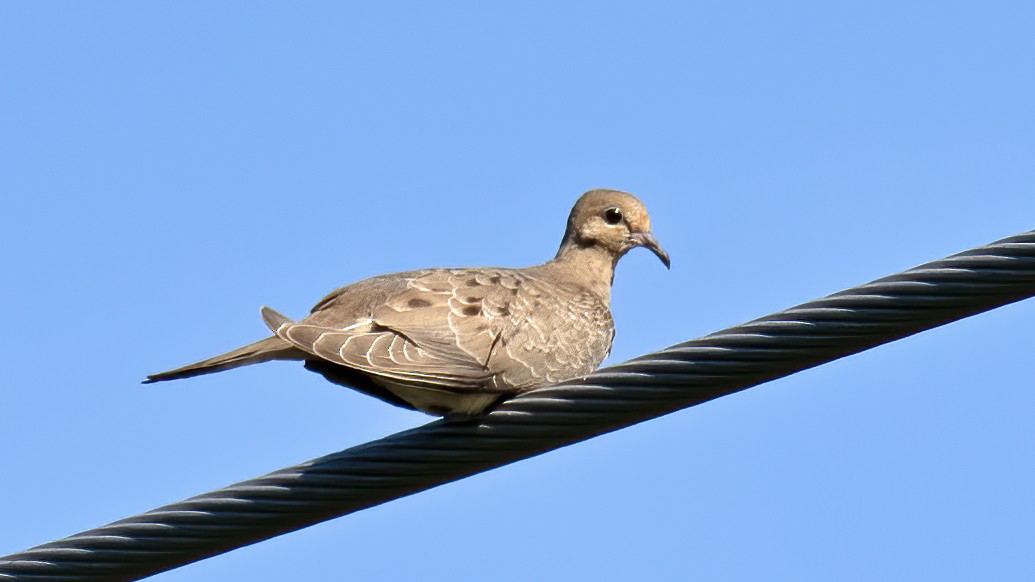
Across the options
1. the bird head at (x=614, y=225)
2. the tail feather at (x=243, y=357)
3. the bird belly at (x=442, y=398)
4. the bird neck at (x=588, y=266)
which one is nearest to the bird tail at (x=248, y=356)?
the tail feather at (x=243, y=357)

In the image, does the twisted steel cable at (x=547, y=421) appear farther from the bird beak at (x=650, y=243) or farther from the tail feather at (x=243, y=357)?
the bird beak at (x=650, y=243)

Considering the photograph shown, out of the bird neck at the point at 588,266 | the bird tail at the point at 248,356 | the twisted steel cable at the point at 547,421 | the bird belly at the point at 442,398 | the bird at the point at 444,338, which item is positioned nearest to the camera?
the twisted steel cable at the point at 547,421

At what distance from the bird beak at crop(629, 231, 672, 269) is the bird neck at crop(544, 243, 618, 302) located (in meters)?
0.16

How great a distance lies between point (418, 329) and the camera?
6.37 meters

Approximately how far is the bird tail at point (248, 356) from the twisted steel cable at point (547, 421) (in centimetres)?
86

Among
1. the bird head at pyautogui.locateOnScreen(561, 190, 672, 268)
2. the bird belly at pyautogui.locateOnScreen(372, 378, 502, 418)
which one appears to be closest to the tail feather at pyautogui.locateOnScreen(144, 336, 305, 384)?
the bird belly at pyautogui.locateOnScreen(372, 378, 502, 418)

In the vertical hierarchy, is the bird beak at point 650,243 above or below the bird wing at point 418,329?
above

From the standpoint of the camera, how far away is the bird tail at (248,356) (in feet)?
18.9

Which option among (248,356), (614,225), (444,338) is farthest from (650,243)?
(248,356)

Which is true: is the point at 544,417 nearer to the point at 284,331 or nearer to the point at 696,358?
the point at 696,358

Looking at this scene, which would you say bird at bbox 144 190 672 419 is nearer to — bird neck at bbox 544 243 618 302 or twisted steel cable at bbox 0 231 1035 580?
twisted steel cable at bbox 0 231 1035 580

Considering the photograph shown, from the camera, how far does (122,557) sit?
4980mm

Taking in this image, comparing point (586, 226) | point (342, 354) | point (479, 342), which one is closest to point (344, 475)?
point (342, 354)

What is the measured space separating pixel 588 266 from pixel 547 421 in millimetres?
3740
